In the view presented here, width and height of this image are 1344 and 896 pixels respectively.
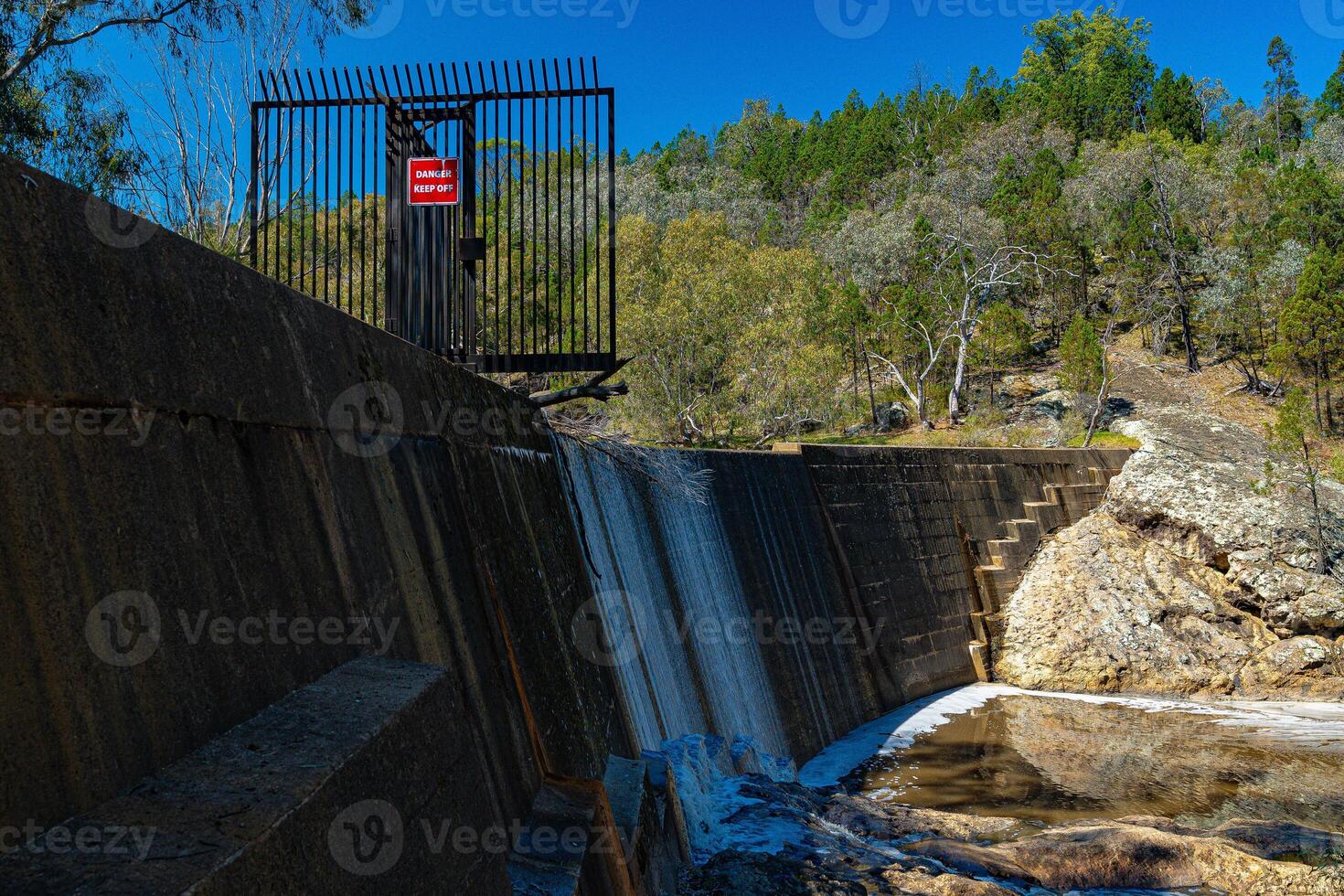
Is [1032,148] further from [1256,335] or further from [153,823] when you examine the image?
[153,823]

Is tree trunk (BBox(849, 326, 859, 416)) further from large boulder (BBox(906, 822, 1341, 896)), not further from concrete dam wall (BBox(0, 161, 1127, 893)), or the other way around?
concrete dam wall (BBox(0, 161, 1127, 893))

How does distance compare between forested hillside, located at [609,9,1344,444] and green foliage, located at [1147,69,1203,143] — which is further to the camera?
green foliage, located at [1147,69,1203,143]

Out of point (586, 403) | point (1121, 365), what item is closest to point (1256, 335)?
point (1121, 365)

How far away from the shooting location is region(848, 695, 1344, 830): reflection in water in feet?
35.0

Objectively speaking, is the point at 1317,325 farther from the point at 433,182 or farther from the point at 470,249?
the point at 433,182

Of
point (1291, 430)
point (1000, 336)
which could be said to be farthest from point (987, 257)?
point (1291, 430)

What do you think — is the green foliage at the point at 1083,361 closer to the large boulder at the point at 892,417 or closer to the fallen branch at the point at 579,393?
the large boulder at the point at 892,417
